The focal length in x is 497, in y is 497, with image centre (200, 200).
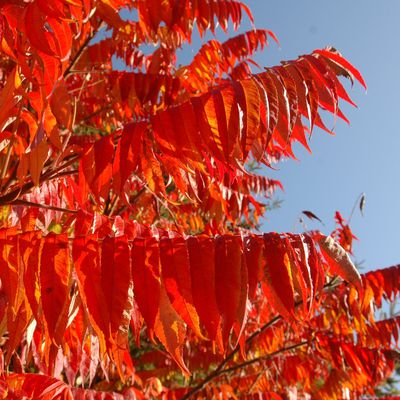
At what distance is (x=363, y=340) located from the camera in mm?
4031

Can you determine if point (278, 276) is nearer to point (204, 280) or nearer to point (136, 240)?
point (204, 280)

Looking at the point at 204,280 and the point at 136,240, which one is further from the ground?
the point at 136,240

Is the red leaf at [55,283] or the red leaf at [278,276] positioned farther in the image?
the red leaf at [278,276]

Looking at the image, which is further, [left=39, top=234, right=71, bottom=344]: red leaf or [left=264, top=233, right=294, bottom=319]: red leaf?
[left=264, top=233, right=294, bottom=319]: red leaf

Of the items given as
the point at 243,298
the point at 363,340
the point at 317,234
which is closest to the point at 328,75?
the point at 317,234

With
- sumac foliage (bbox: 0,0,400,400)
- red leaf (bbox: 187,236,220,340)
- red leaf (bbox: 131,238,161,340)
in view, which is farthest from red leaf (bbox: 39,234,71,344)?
red leaf (bbox: 187,236,220,340)

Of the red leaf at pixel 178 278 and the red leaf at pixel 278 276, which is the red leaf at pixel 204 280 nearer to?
the red leaf at pixel 178 278

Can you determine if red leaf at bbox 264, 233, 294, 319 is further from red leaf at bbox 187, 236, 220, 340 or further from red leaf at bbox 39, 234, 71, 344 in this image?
red leaf at bbox 39, 234, 71, 344

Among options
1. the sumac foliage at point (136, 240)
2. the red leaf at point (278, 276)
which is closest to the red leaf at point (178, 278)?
the sumac foliage at point (136, 240)

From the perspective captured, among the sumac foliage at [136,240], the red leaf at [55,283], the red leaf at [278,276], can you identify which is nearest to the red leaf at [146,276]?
the sumac foliage at [136,240]

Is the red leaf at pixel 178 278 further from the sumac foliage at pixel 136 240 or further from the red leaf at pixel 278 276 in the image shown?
the red leaf at pixel 278 276

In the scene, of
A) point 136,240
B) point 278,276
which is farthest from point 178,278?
point 278,276

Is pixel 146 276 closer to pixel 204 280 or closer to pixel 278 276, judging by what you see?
pixel 204 280

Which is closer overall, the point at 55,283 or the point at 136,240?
the point at 55,283
